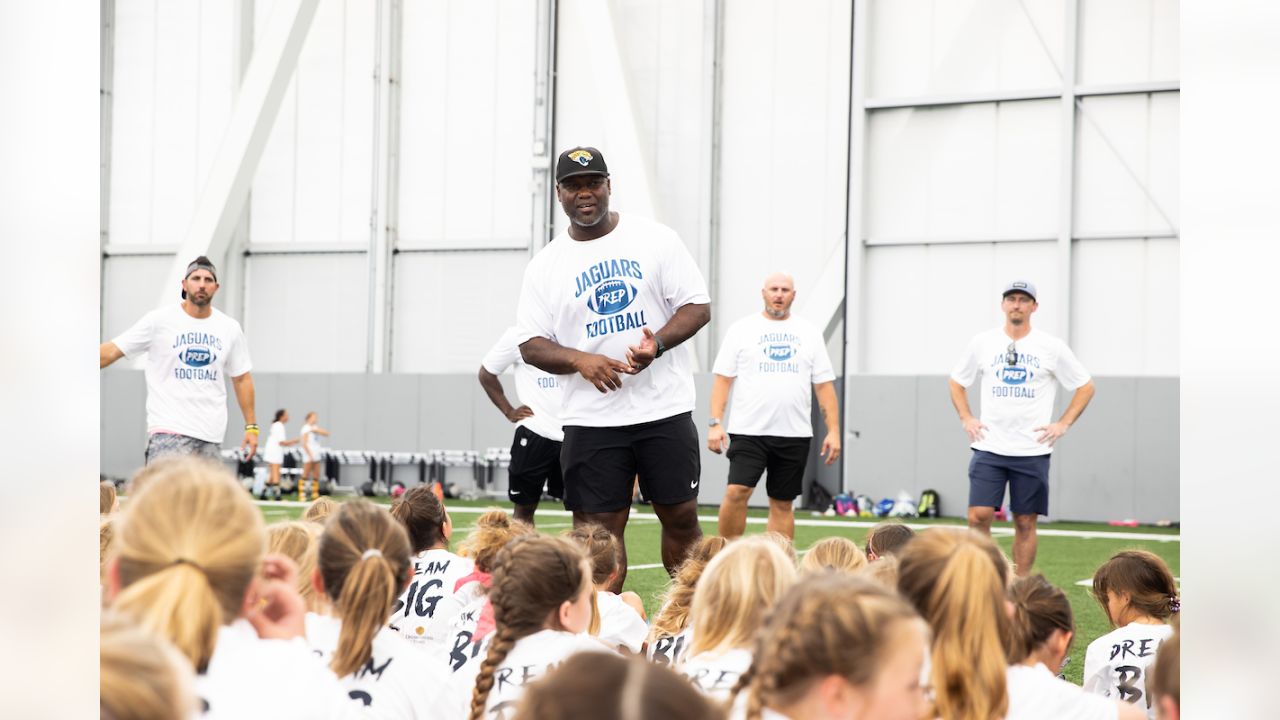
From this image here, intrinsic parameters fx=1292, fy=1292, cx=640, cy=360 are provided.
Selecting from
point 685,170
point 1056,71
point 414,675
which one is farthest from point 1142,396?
point 414,675

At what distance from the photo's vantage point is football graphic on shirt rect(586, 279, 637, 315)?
5.70m

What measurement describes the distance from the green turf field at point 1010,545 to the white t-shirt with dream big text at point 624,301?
0.90 m

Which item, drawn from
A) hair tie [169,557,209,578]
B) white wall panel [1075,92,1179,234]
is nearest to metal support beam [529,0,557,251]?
white wall panel [1075,92,1179,234]

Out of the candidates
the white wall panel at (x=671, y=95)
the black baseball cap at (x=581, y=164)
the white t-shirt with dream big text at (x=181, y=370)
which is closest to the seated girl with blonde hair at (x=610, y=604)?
the black baseball cap at (x=581, y=164)

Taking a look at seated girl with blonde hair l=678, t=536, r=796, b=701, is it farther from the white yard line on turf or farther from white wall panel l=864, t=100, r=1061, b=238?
white wall panel l=864, t=100, r=1061, b=238

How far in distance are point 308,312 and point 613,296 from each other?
1719cm

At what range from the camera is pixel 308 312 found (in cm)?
2197

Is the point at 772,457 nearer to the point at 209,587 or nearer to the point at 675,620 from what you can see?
the point at 675,620

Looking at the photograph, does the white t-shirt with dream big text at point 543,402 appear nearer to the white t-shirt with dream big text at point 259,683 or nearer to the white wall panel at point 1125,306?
the white t-shirt with dream big text at point 259,683

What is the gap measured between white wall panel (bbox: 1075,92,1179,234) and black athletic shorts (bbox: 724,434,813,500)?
10.2 metres

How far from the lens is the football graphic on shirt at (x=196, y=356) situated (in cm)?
791

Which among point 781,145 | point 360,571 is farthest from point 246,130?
point 360,571

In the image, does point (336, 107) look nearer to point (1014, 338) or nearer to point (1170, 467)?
point (1170, 467)
